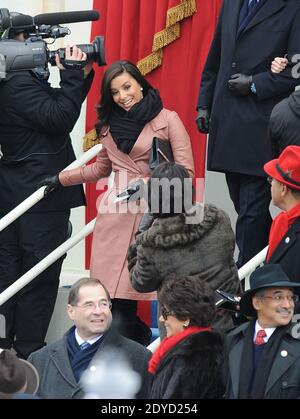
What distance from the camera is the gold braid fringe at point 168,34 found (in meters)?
7.97

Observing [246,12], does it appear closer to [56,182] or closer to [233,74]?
[233,74]

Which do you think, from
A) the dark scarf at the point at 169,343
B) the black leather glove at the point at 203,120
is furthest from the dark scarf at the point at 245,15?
the dark scarf at the point at 169,343

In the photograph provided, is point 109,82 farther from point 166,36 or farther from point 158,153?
point 166,36

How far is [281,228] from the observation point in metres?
5.82

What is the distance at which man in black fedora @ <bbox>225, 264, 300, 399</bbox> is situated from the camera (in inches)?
203

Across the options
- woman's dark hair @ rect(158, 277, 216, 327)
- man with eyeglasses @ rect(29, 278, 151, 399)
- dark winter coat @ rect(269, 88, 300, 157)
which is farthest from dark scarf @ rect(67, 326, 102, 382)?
dark winter coat @ rect(269, 88, 300, 157)

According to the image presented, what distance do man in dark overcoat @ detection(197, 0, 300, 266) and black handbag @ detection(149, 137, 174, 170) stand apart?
0.25 m

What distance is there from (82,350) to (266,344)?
0.91m

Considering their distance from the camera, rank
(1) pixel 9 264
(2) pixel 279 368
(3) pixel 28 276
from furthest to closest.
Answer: (1) pixel 9 264
(3) pixel 28 276
(2) pixel 279 368

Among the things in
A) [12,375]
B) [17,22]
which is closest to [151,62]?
[17,22]

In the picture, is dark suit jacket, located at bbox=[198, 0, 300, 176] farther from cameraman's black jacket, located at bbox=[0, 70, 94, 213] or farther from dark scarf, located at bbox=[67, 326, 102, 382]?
dark scarf, located at bbox=[67, 326, 102, 382]

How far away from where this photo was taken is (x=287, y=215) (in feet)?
19.0
